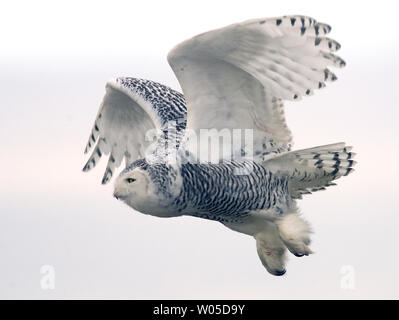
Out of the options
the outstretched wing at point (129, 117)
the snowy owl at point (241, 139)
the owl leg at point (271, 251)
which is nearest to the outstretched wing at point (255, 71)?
the snowy owl at point (241, 139)

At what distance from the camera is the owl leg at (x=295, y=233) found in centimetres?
1073

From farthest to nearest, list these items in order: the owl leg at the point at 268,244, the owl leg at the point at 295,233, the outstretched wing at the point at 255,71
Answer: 1. the owl leg at the point at 268,244
2. the owl leg at the point at 295,233
3. the outstretched wing at the point at 255,71

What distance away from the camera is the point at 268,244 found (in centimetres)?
1161

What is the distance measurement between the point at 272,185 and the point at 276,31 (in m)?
1.83

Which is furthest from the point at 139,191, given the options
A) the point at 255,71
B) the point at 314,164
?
the point at 314,164

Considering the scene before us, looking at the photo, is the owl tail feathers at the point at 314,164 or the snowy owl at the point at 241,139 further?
the owl tail feathers at the point at 314,164

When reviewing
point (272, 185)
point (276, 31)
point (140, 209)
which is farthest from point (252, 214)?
point (276, 31)

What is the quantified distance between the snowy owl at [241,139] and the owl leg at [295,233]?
1 cm

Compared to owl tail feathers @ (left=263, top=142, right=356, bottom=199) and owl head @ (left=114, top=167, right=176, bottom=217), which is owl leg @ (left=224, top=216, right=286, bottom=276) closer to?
owl tail feathers @ (left=263, top=142, right=356, bottom=199)

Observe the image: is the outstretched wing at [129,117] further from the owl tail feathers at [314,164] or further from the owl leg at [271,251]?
the owl leg at [271,251]

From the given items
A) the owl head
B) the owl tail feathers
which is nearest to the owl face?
the owl head

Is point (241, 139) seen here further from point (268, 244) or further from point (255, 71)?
point (268, 244)

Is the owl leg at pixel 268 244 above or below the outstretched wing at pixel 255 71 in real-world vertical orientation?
below

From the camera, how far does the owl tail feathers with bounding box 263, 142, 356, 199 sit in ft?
35.4
